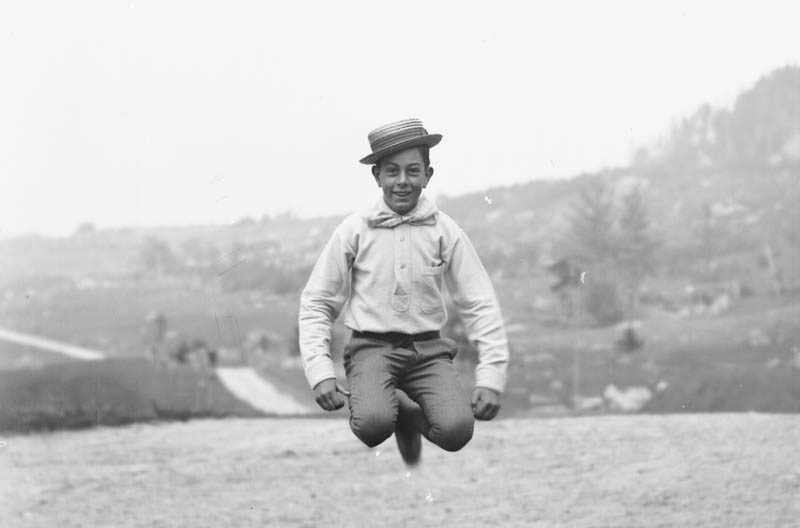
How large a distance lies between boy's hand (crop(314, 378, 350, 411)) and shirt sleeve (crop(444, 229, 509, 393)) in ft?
1.84

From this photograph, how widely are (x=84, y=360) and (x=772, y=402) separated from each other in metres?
10.7

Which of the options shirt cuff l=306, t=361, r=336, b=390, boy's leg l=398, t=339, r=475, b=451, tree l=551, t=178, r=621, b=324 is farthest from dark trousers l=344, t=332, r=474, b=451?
tree l=551, t=178, r=621, b=324

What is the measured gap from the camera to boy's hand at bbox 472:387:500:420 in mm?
4230

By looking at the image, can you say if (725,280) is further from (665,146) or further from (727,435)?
(727,435)

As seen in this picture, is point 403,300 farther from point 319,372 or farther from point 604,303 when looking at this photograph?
point 604,303

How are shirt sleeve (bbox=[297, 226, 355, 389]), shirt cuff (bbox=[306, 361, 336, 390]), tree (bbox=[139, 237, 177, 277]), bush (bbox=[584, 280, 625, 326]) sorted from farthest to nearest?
tree (bbox=[139, 237, 177, 277])
bush (bbox=[584, 280, 625, 326])
shirt sleeve (bbox=[297, 226, 355, 389])
shirt cuff (bbox=[306, 361, 336, 390])

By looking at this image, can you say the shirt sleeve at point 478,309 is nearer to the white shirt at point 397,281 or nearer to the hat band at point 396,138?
the white shirt at point 397,281

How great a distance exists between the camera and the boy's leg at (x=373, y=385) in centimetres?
415

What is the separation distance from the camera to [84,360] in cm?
1722

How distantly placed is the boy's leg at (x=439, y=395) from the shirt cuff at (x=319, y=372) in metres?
0.37

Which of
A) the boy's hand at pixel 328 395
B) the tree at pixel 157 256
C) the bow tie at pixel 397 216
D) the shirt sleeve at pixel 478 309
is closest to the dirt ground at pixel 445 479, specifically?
the tree at pixel 157 256

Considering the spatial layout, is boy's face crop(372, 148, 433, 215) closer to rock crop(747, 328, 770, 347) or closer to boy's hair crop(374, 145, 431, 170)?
boy's hair crop(374, 145, 431, 170)

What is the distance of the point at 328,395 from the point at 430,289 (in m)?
0.65

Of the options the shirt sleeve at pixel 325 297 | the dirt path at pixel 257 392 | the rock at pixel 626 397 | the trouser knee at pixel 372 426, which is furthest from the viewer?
the dirt path at pixel 257 392
